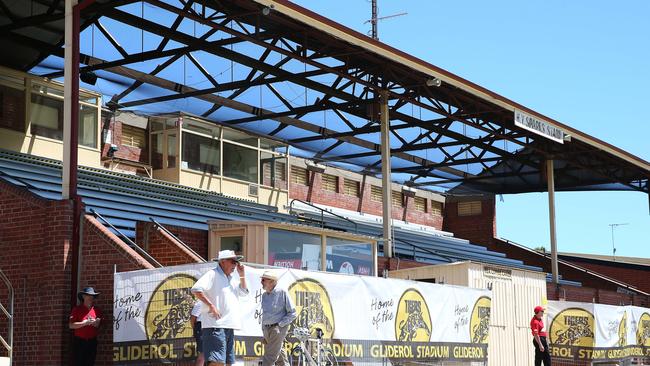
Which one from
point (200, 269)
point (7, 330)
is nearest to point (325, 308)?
point (200, 269)

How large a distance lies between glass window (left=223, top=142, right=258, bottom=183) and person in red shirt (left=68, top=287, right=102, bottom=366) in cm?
1671

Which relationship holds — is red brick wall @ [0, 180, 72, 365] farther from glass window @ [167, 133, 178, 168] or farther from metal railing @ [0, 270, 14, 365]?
glass window @ [167, 133, 178, 168]

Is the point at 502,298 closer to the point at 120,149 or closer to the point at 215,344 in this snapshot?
the point at 120,149

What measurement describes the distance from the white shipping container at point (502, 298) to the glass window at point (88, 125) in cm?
907

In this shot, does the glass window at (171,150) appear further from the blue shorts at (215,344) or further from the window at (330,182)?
the blue shorts at (215,344)

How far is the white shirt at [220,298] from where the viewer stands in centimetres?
1302

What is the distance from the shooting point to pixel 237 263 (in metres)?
13.9

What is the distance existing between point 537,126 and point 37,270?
1740cm

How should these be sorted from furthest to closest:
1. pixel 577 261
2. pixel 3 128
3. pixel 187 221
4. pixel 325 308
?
pixel 577 261 < pixel 3 128 < pixel 187 221 < pixel 325 308

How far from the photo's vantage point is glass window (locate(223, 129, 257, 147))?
33.9m

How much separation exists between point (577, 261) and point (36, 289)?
108 ft

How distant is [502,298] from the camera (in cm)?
2505

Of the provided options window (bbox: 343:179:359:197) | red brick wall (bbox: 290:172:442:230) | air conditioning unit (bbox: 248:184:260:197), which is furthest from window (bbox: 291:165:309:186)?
air conditioning unit (bbox: 248:184:260:197)

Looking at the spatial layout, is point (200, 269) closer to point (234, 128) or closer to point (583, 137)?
point (234, 128)
